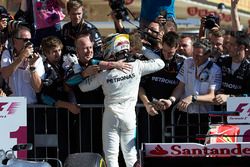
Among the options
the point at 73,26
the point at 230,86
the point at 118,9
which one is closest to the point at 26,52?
the point at 73,26

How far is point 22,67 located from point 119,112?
1.46 metres

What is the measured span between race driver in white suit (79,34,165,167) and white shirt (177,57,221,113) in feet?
2.32

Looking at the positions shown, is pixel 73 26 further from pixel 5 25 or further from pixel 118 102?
pixel 118 102

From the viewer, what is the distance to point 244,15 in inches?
1362

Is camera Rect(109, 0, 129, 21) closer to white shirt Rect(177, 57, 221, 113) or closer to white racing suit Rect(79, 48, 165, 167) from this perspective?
white shirt Rect(177, 57, 221, 113)

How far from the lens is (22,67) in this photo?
34.2 ft

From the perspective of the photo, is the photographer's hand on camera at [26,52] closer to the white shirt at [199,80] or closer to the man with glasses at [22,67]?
the man with glasses at [22,67]

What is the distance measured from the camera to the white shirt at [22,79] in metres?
10.4

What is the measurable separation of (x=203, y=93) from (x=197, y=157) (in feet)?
9.34

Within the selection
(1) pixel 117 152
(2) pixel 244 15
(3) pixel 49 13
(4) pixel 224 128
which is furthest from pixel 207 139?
(2) pixel 244 15

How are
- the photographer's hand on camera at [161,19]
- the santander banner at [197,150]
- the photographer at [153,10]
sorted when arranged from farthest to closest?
the photographer at [153,10] < the photographer's hand on camera at [161,19] < the santander banner at [197,150]

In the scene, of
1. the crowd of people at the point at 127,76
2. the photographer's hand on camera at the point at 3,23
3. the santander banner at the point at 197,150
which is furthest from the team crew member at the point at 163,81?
the santander banner at the point at 197,150

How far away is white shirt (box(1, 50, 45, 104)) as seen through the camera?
10398 millimetres

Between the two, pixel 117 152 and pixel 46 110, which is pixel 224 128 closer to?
pixel 117 152
